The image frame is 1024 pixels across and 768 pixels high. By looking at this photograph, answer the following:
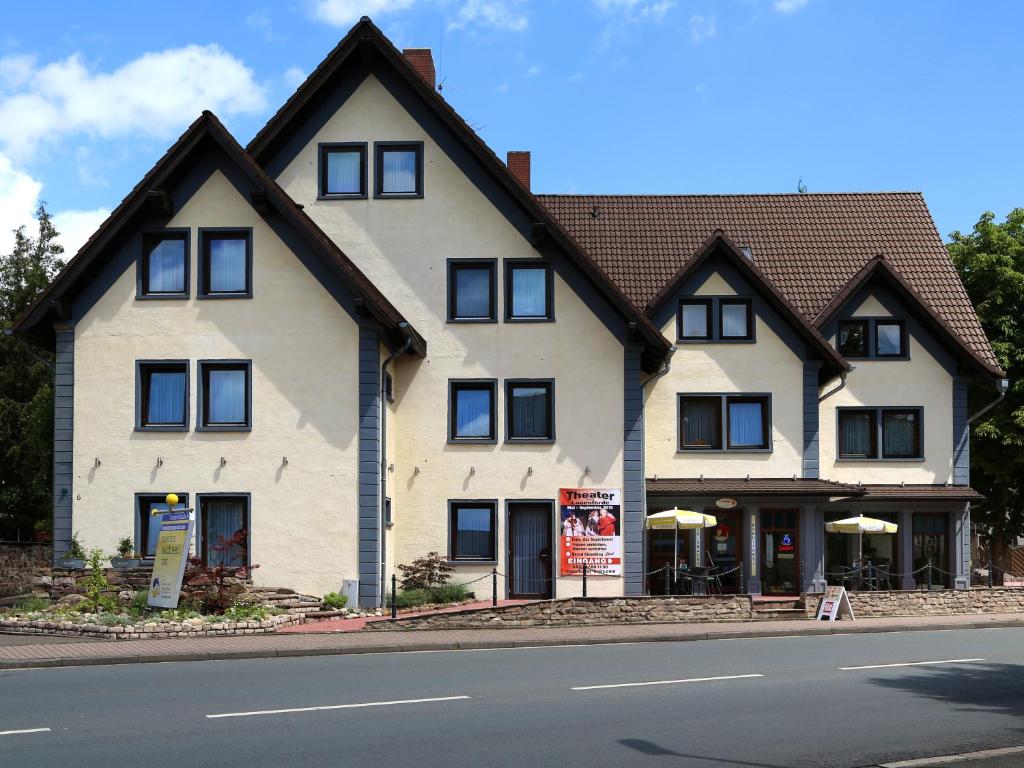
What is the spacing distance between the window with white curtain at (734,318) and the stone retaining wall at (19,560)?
21.7 meters

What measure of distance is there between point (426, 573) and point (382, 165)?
9.40 m

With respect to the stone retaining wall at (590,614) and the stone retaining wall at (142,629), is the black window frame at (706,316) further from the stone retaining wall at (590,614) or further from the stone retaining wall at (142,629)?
the stone retaining wall at (142,629)

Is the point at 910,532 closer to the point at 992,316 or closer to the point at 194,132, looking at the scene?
the point at 992,316

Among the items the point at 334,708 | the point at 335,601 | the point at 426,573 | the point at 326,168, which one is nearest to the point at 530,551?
the point at 426,573

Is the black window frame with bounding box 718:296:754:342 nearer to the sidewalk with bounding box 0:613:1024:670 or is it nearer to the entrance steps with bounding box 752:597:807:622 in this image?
the entrance steps with bounding box 752:597:807:622

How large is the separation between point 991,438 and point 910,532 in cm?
732

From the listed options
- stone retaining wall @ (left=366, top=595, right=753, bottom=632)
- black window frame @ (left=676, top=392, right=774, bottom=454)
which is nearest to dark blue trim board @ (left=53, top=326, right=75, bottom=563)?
stone retaining wall @ (left=366, top=595, right=753, bottom=632)

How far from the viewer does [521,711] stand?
13438mm

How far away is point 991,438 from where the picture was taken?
42094 millimetres

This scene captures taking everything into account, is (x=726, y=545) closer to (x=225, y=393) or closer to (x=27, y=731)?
(x=225, y=393)

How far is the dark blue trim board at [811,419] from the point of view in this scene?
112 feet

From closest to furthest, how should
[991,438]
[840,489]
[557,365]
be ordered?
[557,365] < [840,489] < [991,438]

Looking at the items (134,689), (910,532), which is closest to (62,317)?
(134,689)

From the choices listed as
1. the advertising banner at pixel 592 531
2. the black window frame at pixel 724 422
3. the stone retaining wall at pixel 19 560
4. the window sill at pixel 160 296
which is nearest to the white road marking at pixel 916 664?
the advertising banner at pixel 592 531
